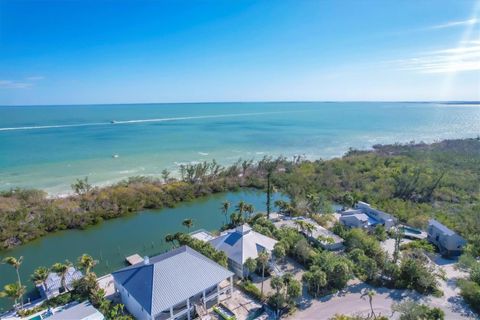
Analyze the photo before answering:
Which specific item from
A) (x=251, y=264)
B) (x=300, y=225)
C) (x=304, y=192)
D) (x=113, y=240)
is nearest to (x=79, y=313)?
(x=251, y=264)

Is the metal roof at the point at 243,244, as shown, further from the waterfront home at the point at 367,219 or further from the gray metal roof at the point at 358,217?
the waterfront home at the point at 367,219

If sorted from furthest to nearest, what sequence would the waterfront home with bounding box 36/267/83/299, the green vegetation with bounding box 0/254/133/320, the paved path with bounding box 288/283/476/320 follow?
the waterfront home with bounding box 36/267/83/299, the paved path with bounding box 288/283/476/320, the green vegetation with bounding box 0/254/133/320

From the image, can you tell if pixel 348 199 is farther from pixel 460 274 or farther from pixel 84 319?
pixel 84 319

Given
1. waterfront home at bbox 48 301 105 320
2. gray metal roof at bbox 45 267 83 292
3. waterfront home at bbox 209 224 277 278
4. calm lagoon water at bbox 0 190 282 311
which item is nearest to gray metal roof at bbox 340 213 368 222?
waterfront home at bbox 209 224 277 278

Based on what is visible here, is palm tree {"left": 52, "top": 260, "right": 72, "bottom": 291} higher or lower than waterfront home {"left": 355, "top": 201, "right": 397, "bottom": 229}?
higher

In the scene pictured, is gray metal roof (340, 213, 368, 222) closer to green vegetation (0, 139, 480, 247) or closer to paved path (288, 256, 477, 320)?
green vegetation (0, 139, 480, 247)

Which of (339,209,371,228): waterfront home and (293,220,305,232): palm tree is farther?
(339,209,371,228): waterfront home

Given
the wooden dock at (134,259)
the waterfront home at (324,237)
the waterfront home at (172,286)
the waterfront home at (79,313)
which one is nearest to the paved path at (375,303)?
the waterfront home at (324,237)

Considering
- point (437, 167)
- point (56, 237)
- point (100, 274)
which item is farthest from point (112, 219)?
point (437, 167)
